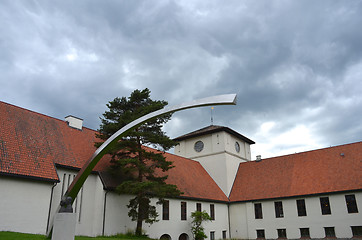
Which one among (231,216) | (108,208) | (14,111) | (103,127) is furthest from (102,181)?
(231,216)

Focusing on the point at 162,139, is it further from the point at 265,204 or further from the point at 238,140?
the point at 238,140

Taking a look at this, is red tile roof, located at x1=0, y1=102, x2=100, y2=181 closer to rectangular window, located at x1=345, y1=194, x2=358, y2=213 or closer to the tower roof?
the tower roof

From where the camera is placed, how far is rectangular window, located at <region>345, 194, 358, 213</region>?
23.0m

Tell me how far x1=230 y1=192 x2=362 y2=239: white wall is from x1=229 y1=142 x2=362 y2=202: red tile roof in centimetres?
73

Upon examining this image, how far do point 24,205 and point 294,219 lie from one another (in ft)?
67.8

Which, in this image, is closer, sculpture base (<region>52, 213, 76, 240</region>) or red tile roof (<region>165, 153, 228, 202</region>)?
sculpture base (<region>52, 213, 76, 240</region>)

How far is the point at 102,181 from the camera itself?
18.9 m

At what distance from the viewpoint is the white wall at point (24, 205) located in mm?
14414

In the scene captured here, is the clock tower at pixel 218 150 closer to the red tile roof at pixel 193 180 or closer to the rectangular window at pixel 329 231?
the red tile roof at pixel 193 180

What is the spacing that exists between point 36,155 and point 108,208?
5.40 meters

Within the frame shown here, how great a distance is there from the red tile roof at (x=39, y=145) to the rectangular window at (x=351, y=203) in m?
14.0

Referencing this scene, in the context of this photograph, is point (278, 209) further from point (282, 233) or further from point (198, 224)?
point (198, 224)

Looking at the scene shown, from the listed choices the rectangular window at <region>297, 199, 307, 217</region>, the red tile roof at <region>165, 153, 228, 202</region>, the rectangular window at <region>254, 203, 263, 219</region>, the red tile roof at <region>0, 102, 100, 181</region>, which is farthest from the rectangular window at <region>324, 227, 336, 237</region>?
the red tile roof at <region>0, 102, 100, 181</region>

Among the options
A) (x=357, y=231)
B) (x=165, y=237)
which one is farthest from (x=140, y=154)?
(x=357, y=231)
